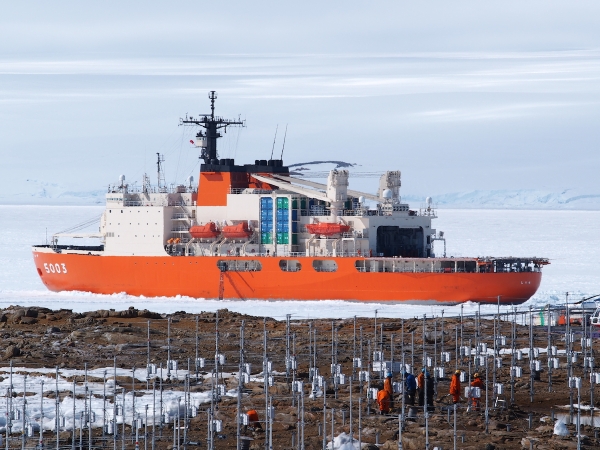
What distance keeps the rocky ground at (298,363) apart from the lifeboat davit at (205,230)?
1113cm

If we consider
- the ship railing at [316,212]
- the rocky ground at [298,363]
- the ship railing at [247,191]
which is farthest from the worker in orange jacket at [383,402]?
the ship railing at [247,191]

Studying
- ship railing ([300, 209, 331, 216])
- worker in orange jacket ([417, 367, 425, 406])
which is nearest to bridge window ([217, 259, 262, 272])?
ship railing ([300, 209, 331, 216])

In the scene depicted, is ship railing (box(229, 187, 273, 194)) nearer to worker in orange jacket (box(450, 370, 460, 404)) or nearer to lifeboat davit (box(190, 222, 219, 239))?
lifeboat davit (box(190, 222, 219, 239))

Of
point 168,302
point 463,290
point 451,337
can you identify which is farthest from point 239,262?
point 451,337

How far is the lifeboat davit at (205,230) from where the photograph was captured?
5316 centimetres

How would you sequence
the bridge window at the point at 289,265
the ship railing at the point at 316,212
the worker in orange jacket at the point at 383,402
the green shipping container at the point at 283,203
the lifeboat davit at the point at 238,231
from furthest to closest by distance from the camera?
1. the lifeboat davit at the point at 238,231
2. the ship railing at the point at 316,212
3. the bridge window at the point at 289,265
4. the green shipping container at the point at 283,203
5. the worker in orange jacket at the point at 383,402

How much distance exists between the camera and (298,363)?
101 ft

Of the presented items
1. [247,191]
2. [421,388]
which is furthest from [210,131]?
[421,388]

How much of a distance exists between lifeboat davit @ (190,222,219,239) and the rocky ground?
36.5 feet

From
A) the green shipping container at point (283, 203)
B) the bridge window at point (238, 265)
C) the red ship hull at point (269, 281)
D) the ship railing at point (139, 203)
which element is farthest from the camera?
the ship railing at point (139, 203)

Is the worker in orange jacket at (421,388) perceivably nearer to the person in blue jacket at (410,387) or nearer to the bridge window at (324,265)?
the person in blue jacket at (410,387)

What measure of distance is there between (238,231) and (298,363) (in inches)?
867

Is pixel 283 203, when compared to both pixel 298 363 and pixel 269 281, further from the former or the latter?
pixel 298 363

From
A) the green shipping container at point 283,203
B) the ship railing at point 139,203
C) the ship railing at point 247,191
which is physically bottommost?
the green shipping container at point 283,203
